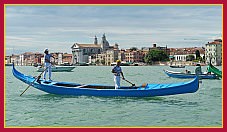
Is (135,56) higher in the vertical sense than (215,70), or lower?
higher

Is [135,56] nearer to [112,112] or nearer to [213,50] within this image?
[213,50]

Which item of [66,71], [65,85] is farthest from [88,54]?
[65,85]

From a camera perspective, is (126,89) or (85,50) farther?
(85,50)

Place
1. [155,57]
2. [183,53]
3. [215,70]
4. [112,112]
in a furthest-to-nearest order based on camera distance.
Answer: [183,53]
[155,57]
[215,70]
[112,112]

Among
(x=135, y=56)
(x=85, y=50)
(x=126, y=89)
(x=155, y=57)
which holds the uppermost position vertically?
(x=85, y=50)

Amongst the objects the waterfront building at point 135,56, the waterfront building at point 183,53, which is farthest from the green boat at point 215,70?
the waterfront building at point 135,56

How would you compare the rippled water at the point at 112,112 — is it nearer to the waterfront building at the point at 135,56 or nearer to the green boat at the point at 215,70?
the green boat at the point at 215,70

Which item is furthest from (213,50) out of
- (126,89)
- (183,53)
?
(126,89)

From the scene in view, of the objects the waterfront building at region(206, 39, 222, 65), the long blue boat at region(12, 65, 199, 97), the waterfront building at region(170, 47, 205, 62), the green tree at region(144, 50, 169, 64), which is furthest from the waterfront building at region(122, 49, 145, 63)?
the long blue boat at region(12, 65, 199, 97)

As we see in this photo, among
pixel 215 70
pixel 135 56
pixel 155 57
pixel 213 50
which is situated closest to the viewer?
pixel 215 70

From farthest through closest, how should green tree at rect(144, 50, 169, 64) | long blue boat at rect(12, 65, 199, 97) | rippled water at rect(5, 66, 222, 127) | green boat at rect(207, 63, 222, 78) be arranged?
1. green tree at rect(144, 50, 169, 64)
2. green boat at rect(207, 63, 222, 78)
3. long blue boat at rect(12, 65, 199, 97)
4. rippled water at rect(5, 66, 222, 127)

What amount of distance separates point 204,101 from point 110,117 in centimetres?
350

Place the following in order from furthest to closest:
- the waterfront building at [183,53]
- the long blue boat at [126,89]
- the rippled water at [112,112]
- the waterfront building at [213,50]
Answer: the waterfront building at [183,53]
the waterfront building at [213,50]
the long blue boat at [126,89]
the rippled water at [112,112]

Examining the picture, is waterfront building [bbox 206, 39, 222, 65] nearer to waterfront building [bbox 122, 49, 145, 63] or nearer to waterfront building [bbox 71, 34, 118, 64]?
waterfront building [bbox 122, 49, 145, 63]
